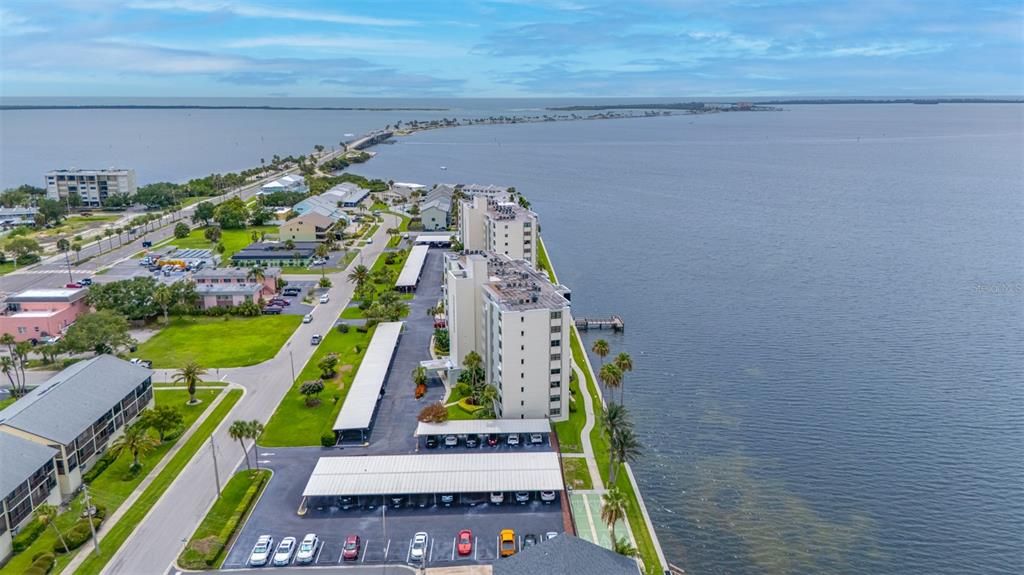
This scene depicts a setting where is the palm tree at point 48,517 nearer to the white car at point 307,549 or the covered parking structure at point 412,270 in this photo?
the white car at point 307,549

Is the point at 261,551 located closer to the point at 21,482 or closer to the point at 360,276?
the point at 21,482

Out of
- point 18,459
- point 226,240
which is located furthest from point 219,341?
point 226,240

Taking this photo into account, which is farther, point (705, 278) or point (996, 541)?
point (705, 278)

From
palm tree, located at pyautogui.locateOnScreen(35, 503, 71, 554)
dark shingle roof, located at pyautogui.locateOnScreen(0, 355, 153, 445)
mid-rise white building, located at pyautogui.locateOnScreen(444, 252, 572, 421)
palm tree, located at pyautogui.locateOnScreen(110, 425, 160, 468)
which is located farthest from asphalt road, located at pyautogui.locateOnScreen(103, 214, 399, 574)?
mid-rise white building, located at pyautogui.locateOnScreen(444, 252, 572, 421)

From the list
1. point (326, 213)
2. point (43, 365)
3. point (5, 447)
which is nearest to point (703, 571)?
point (5, 447)

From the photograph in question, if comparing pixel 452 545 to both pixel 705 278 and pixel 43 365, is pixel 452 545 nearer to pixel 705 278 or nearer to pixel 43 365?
pixel 43 365

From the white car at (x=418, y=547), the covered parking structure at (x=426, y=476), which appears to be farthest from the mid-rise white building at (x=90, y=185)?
the white car at (x=418, y=547)
